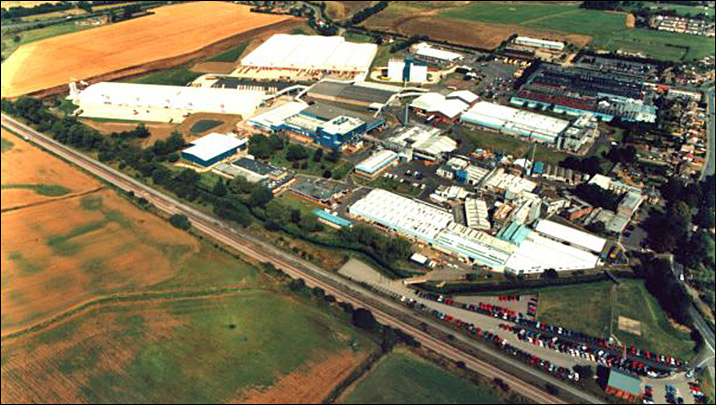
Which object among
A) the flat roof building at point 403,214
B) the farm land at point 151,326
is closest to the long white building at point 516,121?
the flat roof building at point 403,214

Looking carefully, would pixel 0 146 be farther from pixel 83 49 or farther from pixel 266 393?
pixel 266 393

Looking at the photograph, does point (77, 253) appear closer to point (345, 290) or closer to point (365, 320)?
point (345, 290)

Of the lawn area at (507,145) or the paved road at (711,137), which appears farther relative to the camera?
the lawn area at (507,145)

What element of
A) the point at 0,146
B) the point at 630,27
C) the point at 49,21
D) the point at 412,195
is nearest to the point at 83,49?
the point at 49,21

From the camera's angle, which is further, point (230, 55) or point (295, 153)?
point (230, 55)

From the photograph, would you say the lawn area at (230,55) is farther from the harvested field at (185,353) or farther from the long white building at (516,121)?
the harvested field at (185,353)

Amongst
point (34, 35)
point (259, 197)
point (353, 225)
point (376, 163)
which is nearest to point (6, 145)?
point (259, 197)

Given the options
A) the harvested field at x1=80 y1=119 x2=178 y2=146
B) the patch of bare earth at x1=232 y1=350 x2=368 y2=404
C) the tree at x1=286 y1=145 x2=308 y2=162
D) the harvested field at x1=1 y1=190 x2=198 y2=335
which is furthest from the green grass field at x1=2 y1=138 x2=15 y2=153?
the patch of bare earth at x1=232 y1=350 x2=368 y2=404
